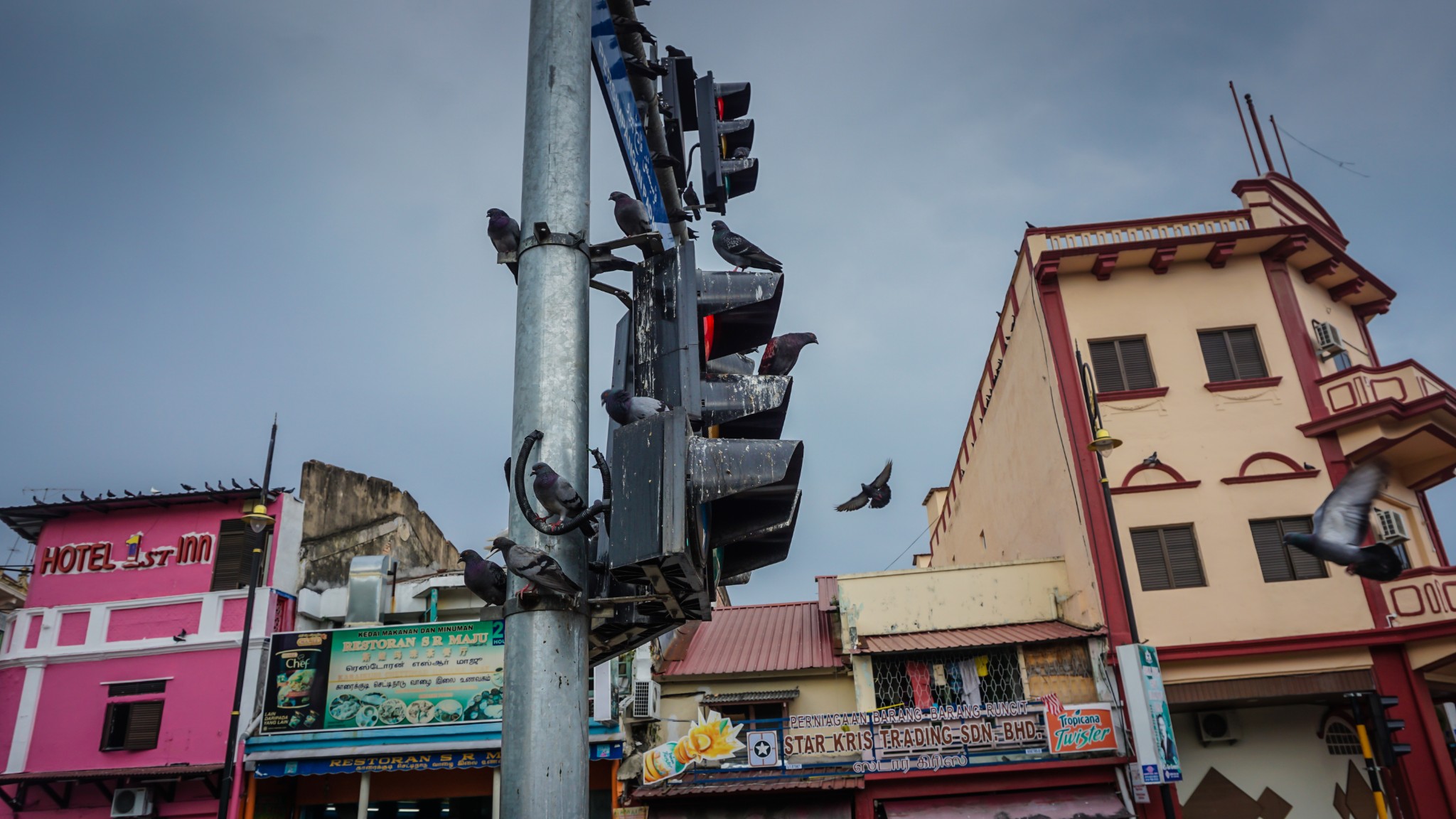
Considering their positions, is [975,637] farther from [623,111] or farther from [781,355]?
[623,111]

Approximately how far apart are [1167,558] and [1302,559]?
2.28m

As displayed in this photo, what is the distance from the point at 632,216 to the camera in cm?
395

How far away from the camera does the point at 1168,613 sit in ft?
55.2

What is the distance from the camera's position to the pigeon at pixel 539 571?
2781 millimetres

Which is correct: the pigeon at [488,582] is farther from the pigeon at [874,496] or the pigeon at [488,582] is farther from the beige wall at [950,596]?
the beige wall at [950,596]

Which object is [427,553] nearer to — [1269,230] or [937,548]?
[937,548]

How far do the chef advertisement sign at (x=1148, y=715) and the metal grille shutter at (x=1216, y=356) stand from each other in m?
6.17

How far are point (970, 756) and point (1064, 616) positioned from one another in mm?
3885

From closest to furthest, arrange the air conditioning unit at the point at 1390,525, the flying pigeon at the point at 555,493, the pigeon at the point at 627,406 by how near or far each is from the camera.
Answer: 1. the flying pigeon at the point at 555,493
2. the pigeon at the point at 627,406
3. the air conditioning unit at the point at 1390,525

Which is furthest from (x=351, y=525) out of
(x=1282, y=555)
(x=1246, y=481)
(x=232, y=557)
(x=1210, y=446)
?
(x=1282, y=555)

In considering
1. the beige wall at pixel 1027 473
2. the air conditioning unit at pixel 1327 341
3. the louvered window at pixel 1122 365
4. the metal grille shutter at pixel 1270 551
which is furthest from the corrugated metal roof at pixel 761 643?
the air conditioning unit at pixel 1327 341

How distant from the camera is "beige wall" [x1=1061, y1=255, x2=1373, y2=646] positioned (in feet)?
54.4

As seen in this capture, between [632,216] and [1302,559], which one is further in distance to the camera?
[1302,559]

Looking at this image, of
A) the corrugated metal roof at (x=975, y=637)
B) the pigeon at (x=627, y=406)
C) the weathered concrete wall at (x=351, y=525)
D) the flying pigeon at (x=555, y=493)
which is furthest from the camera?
the weathered concrete wall at (x=351, y=525)
